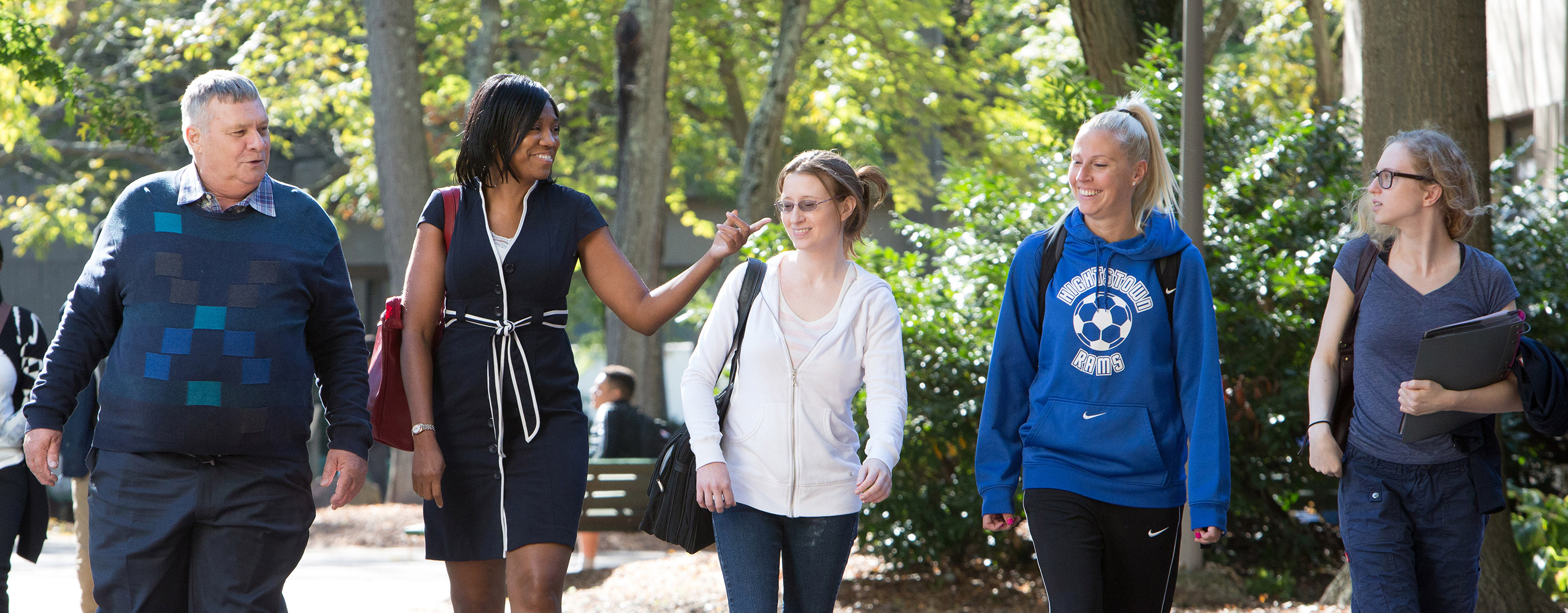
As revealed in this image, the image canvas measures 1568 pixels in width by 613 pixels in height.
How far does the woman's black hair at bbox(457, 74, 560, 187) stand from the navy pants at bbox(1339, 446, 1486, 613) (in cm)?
270

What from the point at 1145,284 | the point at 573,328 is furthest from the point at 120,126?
the point at 573,328

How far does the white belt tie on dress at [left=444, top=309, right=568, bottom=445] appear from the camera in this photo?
3.91 meters

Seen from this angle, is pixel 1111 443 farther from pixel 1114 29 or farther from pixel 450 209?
pixel 1114 29

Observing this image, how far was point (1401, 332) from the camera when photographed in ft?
12.8

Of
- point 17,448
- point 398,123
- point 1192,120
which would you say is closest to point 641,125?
point 398,123

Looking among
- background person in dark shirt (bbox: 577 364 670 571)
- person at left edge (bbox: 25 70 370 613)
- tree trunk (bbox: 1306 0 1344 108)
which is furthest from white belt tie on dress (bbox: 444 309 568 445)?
tree trunk (bbox: 1306 0 1344 108)

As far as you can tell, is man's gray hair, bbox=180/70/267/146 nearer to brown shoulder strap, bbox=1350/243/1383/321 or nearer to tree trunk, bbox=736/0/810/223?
brown shoulder strap, bbox=1350/243/1383/321

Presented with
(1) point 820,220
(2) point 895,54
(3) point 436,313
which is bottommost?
(3) point 436,313

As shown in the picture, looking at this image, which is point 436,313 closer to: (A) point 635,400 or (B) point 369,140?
(A) point 635,400

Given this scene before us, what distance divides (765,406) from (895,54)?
1538 centimetres

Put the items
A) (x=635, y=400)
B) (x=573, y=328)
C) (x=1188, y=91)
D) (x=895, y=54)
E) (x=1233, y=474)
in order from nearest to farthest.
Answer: (x=1188, y=91), (x=1233, y=474), (x=635, y=400), (x=895, y=54), (x=573, y=328)

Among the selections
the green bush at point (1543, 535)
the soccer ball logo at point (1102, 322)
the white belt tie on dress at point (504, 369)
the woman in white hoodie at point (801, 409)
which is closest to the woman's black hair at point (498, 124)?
the white belt tie on dress at point (504, 369)

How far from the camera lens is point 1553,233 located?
8062mm

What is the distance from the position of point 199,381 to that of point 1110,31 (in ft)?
22.5
